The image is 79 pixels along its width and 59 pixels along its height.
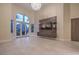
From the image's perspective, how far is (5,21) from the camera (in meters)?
4.46

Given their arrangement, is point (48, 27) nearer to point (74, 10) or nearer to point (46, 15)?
point (46, 15)

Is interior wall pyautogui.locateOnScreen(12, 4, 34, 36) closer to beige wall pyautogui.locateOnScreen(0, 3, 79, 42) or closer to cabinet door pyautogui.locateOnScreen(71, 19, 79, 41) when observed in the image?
beige wall pyautogui.locateOnScreen(0, 3, 79, 42)

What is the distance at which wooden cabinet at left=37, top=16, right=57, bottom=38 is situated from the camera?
15.5 feet

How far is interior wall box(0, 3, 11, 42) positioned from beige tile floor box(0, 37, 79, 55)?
270 millimetres

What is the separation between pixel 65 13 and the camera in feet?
15.7

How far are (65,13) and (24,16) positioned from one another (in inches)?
66.3

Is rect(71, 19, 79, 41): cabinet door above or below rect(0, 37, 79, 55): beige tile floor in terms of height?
above

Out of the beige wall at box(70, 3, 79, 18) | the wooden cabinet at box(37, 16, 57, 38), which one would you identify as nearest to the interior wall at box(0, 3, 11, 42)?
the wooden cabinet at box(37, 16, 57, 38)

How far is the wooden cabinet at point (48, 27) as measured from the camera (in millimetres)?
4711

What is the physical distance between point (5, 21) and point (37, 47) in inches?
62.2

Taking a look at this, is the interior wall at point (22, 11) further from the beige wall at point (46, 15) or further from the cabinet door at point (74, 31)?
the cabinet door at point (74, 31)

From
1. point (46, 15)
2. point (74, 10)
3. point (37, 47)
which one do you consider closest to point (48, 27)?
point (46, 15)

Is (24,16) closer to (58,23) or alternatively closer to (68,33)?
(58,23)
